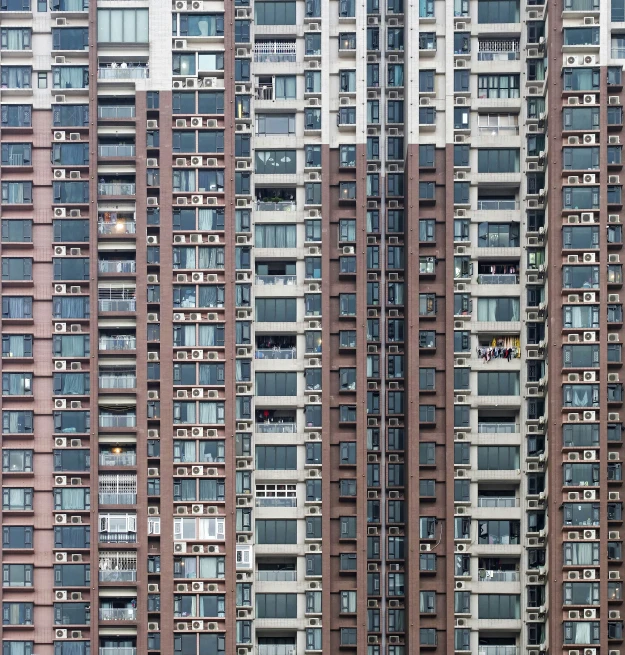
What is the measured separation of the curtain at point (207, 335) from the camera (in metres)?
59.7

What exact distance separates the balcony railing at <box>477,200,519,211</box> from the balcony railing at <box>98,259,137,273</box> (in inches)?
677

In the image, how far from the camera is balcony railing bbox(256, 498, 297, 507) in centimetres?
6012

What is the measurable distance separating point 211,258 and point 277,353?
5.63 m

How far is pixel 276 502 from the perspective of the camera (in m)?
60.2

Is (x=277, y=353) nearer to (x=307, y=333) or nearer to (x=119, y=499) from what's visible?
(x=307, y=333)

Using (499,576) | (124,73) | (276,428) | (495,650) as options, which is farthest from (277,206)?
(495,650)

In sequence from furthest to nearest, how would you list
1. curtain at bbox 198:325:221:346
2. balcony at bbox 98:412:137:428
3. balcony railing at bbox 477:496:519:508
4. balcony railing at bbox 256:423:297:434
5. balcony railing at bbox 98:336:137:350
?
balcony railing at bbox 256:423:297:434 < balcony railing at bbox 477:496:519:508 < balcony railing at bbox 98:336:137:350 < curtain at bbox 198:325:221:346 < balcony at bbox 98:412:137:428

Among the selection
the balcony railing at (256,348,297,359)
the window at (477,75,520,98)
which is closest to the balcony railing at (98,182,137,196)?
the balcony railing at (256,348,297,359)

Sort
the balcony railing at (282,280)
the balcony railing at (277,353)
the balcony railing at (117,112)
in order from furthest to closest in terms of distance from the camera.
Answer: the balcony railing at (282,280), the balcony railing at (277,353), the balcony railing at (117,112)

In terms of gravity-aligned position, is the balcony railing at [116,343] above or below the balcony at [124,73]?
below

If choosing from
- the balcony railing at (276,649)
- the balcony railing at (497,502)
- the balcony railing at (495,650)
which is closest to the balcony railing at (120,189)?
the balcony railing at (497,502)

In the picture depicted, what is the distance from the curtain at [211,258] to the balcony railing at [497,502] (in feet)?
55.3

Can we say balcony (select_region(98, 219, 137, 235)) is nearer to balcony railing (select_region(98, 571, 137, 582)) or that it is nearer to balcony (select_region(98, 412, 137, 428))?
balcony (select_region(98, 412, 137, 428))

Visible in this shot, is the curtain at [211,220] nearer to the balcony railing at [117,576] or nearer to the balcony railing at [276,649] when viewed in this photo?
the balcony railing at [117,576]
